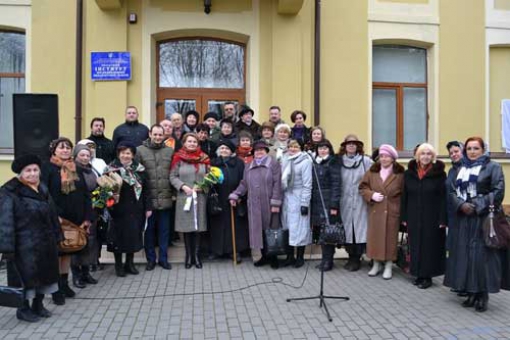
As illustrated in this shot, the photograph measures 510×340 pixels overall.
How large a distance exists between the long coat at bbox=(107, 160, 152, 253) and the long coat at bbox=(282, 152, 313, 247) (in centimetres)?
209

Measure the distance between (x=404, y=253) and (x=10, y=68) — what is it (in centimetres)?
797

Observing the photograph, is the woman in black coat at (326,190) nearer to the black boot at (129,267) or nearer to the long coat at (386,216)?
the long coat at (386,216)

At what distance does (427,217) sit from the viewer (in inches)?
236

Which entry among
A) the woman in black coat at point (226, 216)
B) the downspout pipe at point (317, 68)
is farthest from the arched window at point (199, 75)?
the woman in black coat at point (226, 216)

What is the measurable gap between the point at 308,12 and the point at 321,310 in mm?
6299

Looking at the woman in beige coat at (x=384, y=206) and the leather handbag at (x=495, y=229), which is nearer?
the leather handbag at (x=495, y=229)

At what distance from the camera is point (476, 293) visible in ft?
17.4

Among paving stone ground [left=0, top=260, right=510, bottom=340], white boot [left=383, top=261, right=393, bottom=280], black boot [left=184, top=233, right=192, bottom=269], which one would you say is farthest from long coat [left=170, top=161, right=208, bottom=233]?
white boot [left=383, top=261, right=393, bottom=280]

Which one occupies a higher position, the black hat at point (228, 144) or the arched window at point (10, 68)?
the arched window at point (10, 68)

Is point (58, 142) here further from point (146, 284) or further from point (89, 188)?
point (146, 284)

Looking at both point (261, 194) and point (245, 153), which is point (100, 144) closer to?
point (245, 153)

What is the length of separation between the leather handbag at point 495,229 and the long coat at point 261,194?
271cm

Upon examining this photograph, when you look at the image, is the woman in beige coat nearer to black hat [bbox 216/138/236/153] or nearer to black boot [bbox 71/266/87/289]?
black hat [bbox 216/138/236/153]

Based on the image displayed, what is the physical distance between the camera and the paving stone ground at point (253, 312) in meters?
4.54
